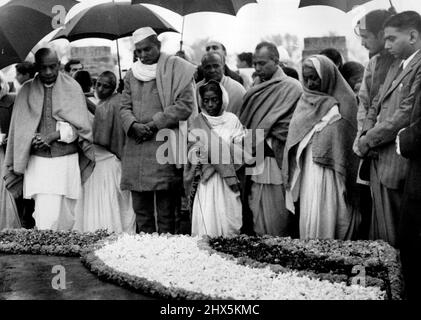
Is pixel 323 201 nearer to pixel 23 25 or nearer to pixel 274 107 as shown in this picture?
pixel 274 107

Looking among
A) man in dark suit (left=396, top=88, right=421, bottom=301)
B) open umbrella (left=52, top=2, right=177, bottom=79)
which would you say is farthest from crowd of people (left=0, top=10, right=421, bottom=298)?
man in dark suit (left=396, top=88, right=421, bottom=301)

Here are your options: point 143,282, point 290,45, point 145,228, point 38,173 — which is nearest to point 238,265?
point 143,282

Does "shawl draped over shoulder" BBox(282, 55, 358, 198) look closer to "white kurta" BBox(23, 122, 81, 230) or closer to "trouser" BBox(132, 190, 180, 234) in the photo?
"trouser" BBox(132, 190, 180, 234)

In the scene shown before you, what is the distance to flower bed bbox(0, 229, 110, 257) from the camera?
572 cm

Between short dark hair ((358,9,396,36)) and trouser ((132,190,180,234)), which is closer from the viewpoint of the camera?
short dark hair ((358,9,396,36))

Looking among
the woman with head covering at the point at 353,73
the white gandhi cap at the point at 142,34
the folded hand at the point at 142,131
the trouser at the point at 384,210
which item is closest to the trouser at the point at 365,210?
the trouser at the point at 384,210

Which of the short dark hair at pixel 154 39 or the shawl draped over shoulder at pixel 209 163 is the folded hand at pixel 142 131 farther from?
the short dark hair at pixel 154 39

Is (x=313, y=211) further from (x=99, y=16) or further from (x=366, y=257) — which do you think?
(x=99, y=16)

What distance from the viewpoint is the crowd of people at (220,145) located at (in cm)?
564

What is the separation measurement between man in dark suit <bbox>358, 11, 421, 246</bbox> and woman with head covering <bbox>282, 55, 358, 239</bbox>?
0.40 metres

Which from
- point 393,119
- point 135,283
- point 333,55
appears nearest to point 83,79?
point 333,55

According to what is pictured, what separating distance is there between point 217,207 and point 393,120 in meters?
1.97

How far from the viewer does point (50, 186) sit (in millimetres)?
6719

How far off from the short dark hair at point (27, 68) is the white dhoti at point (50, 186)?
1437mm
